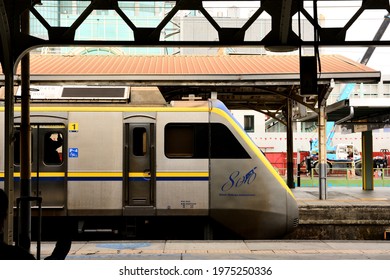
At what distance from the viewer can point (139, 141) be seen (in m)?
10.2

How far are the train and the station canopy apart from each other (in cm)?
312

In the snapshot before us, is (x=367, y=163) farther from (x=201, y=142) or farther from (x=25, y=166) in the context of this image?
(x=25, y=166)

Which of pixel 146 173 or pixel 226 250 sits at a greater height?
pixel 146 173

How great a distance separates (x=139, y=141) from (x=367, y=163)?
11.3m

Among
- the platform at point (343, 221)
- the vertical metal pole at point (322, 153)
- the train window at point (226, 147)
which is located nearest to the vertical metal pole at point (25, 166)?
the train window at point (226, 147)

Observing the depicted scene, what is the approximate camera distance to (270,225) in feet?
33.3

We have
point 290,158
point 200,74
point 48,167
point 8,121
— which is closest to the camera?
point 8,121

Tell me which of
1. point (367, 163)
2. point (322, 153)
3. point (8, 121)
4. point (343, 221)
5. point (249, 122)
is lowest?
point (343, 221)

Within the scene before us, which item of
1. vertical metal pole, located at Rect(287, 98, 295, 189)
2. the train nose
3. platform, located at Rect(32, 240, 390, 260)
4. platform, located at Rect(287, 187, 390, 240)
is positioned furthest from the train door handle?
vertical metal pole, located at Rect(287, 98, 295, 189)

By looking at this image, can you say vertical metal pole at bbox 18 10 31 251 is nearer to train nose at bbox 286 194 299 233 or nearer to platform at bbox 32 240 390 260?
platform at bbox 32 240 390 260

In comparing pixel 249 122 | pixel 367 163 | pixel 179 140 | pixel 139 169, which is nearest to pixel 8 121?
pixel 139 169

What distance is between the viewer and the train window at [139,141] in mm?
10094

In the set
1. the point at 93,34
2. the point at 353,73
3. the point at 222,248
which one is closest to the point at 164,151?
the point at 222,248
